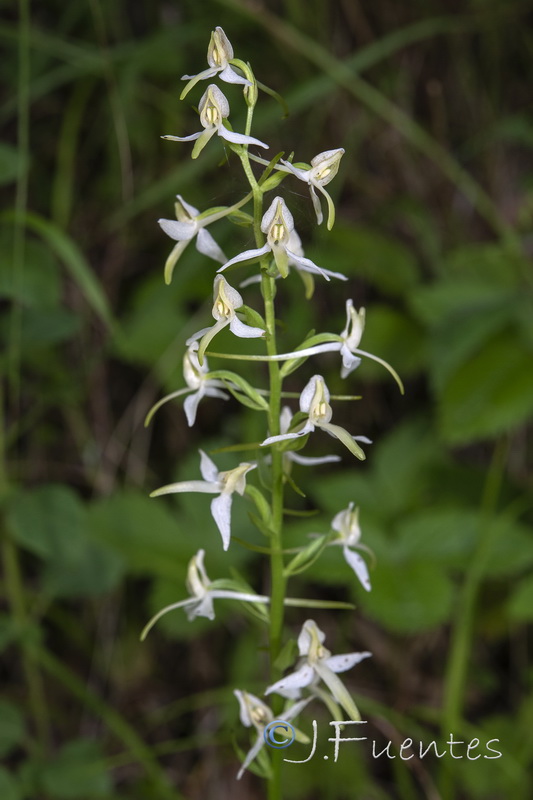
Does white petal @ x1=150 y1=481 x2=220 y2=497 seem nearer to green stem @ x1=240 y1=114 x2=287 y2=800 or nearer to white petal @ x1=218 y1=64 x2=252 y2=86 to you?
green stem @ x1=240 y1=114 x2=287 y2=800

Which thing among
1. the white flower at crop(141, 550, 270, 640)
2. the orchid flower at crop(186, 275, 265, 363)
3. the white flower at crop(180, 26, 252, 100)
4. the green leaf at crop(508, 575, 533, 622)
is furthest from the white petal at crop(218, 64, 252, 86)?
the green leaf at crop(508, 575, 533, 622)

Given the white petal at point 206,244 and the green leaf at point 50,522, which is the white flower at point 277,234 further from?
the green leaf at point 50,522

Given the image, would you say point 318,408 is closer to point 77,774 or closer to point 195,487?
point 195,487

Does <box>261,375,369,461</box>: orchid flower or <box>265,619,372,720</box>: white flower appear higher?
<box>261,375,369,461</box>: orchid flower

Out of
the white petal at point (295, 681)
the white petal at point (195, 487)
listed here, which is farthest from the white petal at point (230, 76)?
the white petal at point (295, 681)

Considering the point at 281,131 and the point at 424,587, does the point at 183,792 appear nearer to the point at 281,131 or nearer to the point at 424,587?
the point at 424,587

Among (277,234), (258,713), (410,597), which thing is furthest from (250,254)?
(410,597)

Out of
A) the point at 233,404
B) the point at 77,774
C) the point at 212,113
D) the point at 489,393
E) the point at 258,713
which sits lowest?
the point at 77,774
